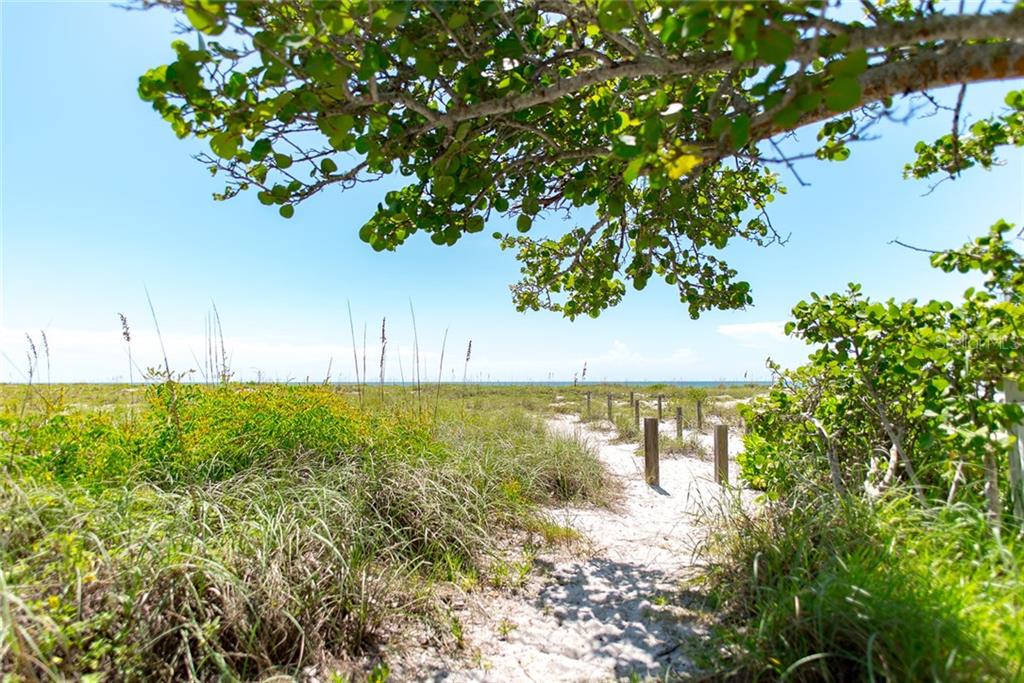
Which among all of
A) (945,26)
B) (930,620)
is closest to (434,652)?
(930,620)

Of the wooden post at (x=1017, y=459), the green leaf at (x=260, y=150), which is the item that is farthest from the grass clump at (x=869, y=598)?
the green leaf at (x=260, y=150)

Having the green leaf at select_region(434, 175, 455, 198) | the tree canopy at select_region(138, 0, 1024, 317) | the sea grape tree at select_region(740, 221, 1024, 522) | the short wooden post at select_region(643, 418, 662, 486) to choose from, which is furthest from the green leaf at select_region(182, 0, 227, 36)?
the short wooden post at select_region(643, 418, 662, 486)

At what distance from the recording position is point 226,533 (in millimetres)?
2498

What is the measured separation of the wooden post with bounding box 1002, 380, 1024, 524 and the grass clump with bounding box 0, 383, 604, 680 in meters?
3.10

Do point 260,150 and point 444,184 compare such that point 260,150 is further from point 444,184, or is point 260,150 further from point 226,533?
point 226,533

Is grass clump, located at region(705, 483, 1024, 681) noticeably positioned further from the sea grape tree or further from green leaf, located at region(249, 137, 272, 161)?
green leaf, located at region(249, 137, 272, 161)

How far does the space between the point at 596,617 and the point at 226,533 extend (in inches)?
87.5

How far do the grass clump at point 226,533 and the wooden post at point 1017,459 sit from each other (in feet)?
10.2

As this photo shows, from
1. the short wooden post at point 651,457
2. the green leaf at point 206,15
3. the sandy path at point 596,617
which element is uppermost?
the green leaf at point 206,15

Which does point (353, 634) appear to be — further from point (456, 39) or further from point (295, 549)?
point (456, 39)

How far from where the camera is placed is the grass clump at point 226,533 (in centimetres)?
199

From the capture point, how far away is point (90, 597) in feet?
6.62

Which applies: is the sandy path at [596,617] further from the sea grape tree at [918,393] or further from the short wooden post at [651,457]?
the short wooden post at [651,457]

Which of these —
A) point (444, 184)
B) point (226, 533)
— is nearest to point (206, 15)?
point (444, 184)
